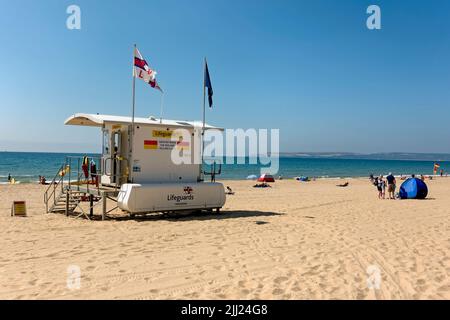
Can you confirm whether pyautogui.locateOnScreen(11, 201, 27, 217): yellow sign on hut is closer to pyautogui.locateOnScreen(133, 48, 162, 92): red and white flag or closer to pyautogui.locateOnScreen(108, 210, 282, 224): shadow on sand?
pyautogui.locateOnScreen(108, 210, 282, 224): shadow on sand

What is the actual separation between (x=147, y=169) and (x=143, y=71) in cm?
327

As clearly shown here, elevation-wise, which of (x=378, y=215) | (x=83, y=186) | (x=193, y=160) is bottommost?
(x=378, y=215)

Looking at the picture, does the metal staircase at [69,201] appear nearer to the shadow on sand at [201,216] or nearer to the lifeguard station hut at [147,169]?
the lifeguard station hut at [147,169]

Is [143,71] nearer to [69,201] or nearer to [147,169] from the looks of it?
[147,169]

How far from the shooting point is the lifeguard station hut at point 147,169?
12805 mm

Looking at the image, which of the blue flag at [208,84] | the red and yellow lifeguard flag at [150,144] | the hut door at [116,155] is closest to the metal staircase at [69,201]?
the hut door at [116,155]

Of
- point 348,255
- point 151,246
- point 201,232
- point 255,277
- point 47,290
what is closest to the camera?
point 47,290

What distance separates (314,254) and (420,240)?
130 inches

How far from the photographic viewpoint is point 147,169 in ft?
43.8

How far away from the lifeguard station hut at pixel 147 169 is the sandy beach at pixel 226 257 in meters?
0.70
